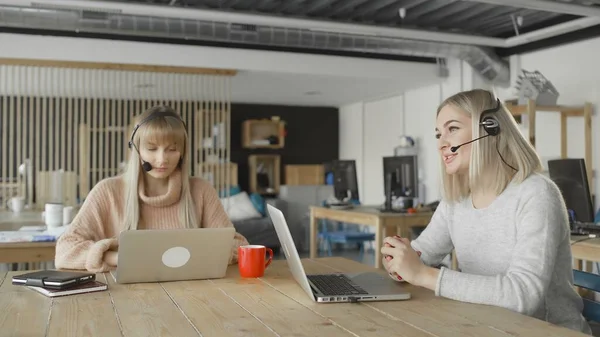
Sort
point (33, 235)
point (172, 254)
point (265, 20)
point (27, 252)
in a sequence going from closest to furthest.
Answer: point (172, 254) < point (27, 252) < point (33, 235) < point (265, 20)

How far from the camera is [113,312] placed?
1530 mm

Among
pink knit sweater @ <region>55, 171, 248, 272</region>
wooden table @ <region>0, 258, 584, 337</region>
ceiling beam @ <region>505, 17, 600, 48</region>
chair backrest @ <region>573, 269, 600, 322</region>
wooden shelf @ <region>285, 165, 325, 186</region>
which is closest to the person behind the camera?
wooden table @ <region>0, 258, 584, 337</region>

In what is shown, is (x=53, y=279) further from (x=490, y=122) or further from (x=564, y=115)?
(x=564, y=115)

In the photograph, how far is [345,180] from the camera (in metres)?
6.59

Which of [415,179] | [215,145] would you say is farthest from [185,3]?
[215,145]

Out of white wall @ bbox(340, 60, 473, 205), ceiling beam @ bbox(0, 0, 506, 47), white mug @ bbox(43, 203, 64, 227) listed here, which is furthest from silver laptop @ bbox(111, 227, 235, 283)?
white wall @ bbox(340, 60, 473, 205)

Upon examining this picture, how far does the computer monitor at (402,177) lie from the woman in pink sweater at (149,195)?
342 cm

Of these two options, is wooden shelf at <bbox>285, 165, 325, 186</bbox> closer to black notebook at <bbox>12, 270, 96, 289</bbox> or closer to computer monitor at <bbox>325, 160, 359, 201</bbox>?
computer monitor at <bbox>325, 160, 359, 201</bbox>

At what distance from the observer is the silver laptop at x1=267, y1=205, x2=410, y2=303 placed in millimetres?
1681

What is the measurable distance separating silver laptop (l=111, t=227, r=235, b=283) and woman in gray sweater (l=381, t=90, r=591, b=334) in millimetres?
525

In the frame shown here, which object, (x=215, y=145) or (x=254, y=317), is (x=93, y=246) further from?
(x=215, y=145)

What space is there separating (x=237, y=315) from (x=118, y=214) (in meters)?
1.07

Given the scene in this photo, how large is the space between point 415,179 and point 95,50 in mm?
3554

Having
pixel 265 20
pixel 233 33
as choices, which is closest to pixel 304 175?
pixel 233 33
